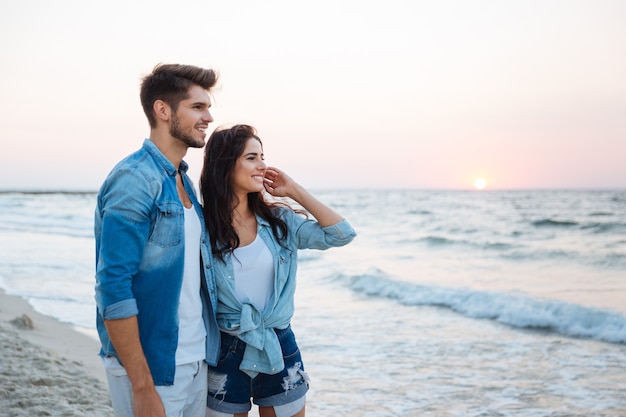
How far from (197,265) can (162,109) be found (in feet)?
2.33

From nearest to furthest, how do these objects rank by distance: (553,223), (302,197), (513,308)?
1. (302,197)
2. (513,308)
3. (553,223)

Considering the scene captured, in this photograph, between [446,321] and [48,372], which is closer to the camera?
[48,372]

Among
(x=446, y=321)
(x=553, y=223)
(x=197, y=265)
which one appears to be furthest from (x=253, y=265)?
(x=553, y=223)

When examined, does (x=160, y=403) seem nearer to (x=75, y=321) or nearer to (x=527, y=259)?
(x=75, y=321)

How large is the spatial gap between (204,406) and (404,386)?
380 centimetres

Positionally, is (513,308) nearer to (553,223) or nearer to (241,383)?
(241,383)

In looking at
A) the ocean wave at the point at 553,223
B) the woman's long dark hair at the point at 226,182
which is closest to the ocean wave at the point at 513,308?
the woman's long dark hair at the point at 226,182

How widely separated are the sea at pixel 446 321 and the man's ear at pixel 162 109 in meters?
3.61

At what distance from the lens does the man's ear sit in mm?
2559

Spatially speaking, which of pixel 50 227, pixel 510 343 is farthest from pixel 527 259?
pixel 50 227

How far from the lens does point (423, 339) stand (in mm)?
8172

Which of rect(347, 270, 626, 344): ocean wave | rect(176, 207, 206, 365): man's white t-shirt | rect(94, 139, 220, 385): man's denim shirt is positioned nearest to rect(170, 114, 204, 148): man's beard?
rect(94, 139, 220, 385): man's denim shirt

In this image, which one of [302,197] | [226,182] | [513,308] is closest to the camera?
[226,182]

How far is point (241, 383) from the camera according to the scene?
292 cm
